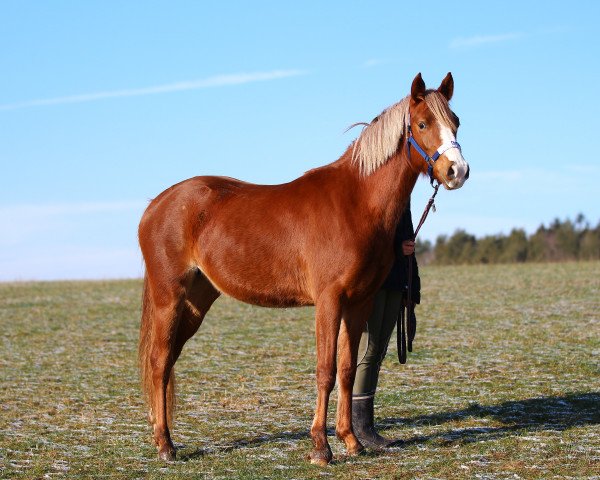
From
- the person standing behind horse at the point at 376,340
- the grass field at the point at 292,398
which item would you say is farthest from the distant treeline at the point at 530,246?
the person standing behind horse at the point at 376,340

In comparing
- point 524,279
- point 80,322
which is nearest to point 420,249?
point 524,279

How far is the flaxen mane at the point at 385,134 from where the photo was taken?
18.5 feet

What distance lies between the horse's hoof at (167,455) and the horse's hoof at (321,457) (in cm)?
109

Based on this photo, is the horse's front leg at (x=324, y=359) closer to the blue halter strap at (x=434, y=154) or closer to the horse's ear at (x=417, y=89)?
the blue halter strap at (x=434, y=154)

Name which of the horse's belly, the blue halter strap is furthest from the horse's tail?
the blue halter strap

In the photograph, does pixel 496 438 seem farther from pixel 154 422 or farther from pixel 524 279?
pixel 524 279

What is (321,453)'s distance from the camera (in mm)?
5777

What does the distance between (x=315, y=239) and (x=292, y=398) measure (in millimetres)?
3018

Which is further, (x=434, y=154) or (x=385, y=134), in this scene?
(x=385, y=134)

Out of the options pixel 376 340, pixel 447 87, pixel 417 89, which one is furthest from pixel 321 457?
pixel 447 87

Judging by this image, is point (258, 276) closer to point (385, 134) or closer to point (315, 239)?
point (315, 239)

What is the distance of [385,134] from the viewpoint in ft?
19.2

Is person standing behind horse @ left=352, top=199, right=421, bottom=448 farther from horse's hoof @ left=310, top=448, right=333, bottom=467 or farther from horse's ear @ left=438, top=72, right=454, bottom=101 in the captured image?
horse's ear @ left=438, top=72, right=454, bottom=101

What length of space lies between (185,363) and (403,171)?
603cm
